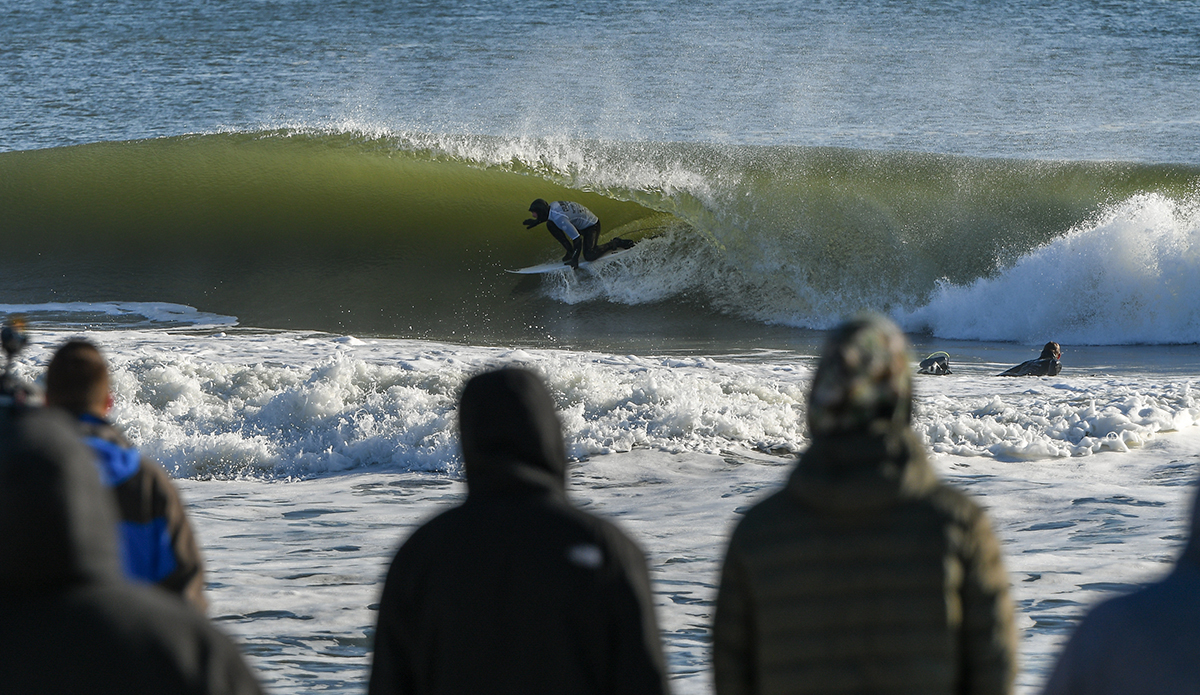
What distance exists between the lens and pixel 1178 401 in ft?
25.8

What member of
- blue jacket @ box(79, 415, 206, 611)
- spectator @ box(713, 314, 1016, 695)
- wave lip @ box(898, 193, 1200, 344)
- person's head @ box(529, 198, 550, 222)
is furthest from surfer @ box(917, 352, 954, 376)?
spectator @ box(713, 314, 1016, 695)

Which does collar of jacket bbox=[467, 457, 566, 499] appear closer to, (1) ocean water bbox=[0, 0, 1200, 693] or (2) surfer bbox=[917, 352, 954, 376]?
(1) ocean water bbox=[0, 0, 1200, 693]

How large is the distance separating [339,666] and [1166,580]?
2986 mm

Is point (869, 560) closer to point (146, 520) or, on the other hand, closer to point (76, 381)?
point (146, 520)

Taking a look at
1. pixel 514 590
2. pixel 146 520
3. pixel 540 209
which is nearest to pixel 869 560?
pixel 514 590

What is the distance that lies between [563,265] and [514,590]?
14444 mm

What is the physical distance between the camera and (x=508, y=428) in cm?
179

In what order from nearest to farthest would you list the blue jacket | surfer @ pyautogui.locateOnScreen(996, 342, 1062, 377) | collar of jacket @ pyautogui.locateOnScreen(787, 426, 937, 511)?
1. collar of jacket @ pyautogui.locateOnScreen(787, 426, 937, 511)
2. the blue jacket
3. surfer @ pyautogui.locateOnScreen(996, 342, 1062, 377)

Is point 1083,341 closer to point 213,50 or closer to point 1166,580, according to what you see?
point 1166,580

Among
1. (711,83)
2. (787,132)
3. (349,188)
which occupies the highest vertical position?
(711,83)

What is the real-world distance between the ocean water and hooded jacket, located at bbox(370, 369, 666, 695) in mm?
2090

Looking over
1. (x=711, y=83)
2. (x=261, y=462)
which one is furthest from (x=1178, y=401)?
(x=711, y=83)

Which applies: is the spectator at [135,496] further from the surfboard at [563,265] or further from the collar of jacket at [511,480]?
the surfboard at [563,265]

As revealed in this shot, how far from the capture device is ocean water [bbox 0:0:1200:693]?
5965mm
